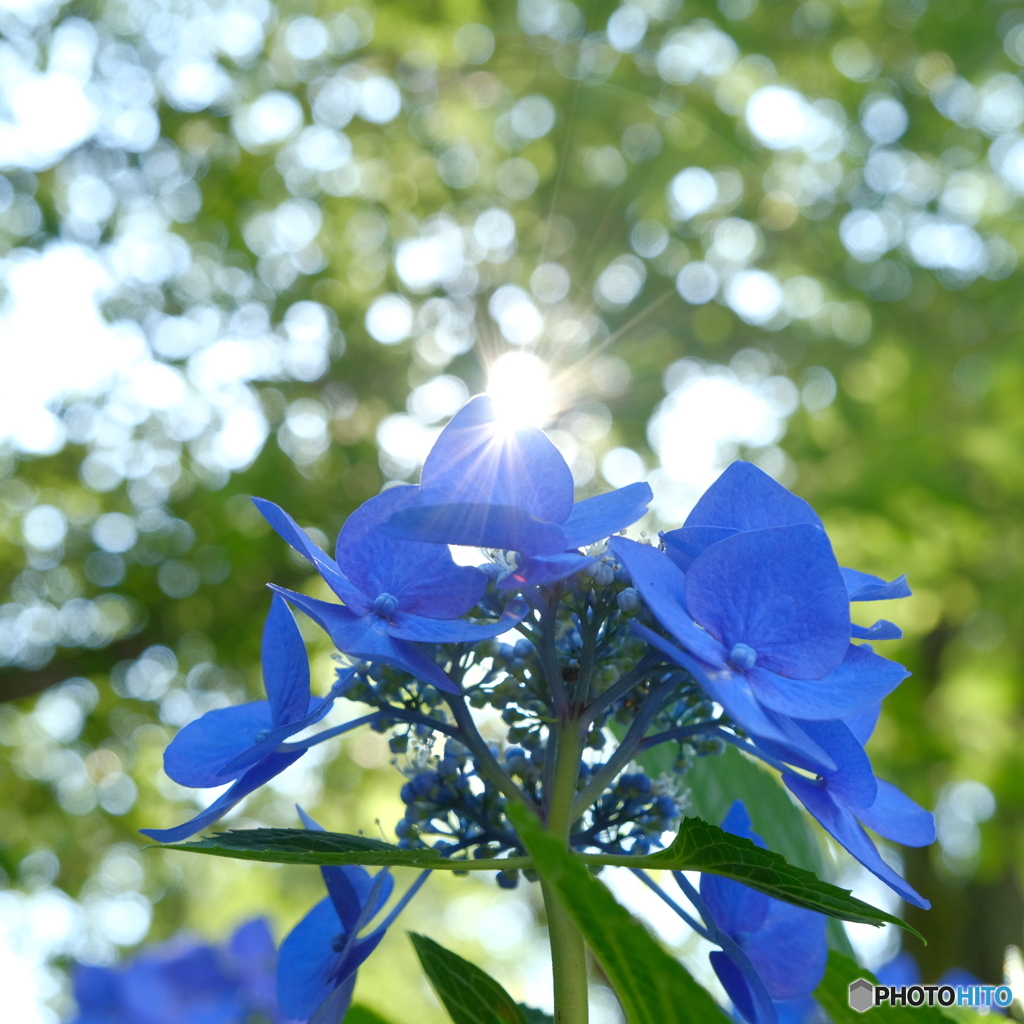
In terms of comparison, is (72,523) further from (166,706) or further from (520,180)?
(520,180)

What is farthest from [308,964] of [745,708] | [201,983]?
[201,983]

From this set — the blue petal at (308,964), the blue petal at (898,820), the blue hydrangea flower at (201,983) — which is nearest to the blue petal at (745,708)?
the blue petal at (898,820)

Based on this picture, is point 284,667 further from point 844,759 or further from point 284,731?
point 844,759

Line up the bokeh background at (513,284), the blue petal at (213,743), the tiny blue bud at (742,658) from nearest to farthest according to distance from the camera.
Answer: the tiny blue bud at (742,658)
the blue petal at (213,743)
the bokeh background at (513,284)

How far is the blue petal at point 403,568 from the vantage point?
52cm

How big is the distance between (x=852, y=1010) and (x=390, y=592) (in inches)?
16.2

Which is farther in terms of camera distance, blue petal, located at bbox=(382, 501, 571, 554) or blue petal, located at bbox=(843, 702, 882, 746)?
blue petal, located at bbox=(843, 702, 882, 746)

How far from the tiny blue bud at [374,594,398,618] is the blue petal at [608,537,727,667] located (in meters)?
→ 0.13

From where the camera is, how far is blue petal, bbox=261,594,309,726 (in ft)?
1.73

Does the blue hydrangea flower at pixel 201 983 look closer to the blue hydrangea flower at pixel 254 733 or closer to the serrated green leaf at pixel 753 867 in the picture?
the blue hydrangea flower at pixel 254 733

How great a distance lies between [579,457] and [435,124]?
2013 mm

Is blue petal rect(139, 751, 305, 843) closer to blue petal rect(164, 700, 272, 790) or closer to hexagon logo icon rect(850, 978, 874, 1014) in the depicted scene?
blue petal rect(164, 700, 272, 790)

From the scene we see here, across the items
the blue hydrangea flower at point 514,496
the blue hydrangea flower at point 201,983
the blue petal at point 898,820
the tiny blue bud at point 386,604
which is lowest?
the blue hydrangea flower at point 201,983

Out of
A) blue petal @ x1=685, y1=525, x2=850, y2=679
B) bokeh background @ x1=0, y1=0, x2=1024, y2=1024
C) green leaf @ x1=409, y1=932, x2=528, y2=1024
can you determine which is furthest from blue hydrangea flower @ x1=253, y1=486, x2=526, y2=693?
bokeh background @ x1=0, y1=0, x2=1024, y2=1024
